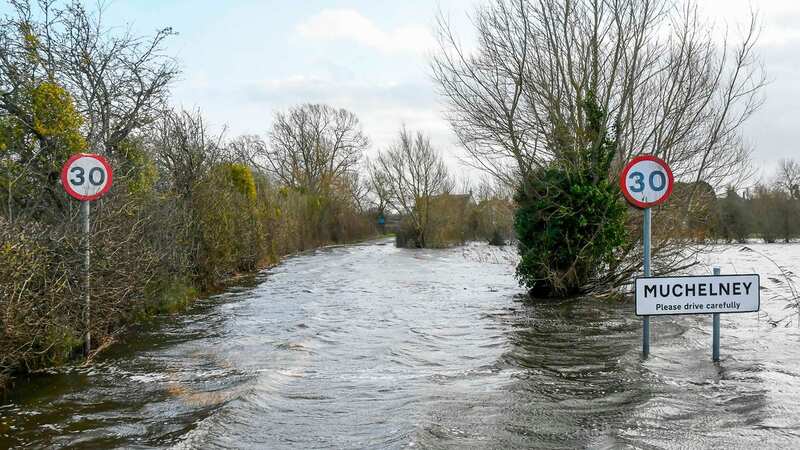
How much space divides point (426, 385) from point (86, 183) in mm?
5182

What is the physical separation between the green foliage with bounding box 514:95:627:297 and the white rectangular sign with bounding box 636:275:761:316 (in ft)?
21.1

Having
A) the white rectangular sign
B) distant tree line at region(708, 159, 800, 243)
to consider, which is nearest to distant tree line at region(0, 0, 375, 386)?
the white rectangular sign

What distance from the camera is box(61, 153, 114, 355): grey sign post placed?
846 centimetres

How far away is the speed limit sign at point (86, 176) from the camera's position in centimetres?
859

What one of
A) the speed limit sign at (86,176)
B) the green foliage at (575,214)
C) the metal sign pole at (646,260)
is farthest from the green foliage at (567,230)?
the speed limit sign at (86,176)

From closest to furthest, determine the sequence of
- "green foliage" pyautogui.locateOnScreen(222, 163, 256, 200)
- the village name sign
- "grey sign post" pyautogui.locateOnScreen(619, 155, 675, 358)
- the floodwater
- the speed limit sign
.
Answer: the floodwater < the village name sign < "grey sign post" pyautogui.locateOnScreen(619, 155, 675, 358) < the speed limit sign < "green foliage" pyautogui.locateOnScreen(222, 163, 256, 200)

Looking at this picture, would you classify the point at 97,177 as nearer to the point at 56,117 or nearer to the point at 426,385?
the point at 56,117

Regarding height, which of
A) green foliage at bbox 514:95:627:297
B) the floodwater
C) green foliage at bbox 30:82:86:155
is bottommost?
the floodwater

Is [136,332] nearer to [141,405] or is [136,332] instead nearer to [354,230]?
[141,405]

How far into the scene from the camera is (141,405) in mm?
6648

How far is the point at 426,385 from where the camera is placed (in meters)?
7.39

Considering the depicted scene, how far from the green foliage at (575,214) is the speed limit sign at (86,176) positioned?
904cm

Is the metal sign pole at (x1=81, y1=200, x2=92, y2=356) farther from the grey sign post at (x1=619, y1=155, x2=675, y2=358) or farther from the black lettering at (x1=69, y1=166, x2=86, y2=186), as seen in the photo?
the grey sign post at (x1=619, y1=155, x2=675, y2=358)

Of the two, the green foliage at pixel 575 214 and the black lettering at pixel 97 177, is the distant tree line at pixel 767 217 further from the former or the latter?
the black lettering at pixel 97 177
